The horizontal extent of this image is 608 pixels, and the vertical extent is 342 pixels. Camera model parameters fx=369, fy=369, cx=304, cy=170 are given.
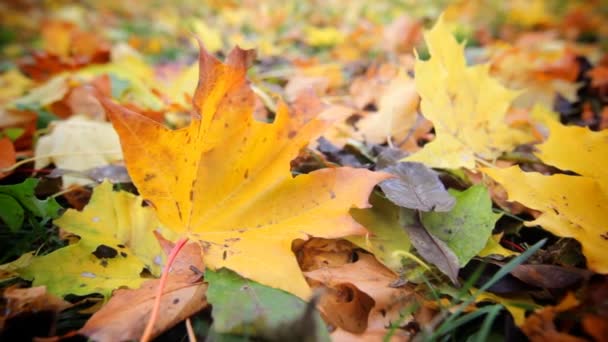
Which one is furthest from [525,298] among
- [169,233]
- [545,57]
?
[545,57]

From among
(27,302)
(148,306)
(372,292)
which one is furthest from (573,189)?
(27,302)

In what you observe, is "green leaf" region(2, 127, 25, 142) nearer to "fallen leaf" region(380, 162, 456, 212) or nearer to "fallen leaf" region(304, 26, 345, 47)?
"fallen leaf" region(380, 162, 456, 212)

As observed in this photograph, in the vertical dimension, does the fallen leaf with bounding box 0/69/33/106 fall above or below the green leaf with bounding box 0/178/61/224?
above

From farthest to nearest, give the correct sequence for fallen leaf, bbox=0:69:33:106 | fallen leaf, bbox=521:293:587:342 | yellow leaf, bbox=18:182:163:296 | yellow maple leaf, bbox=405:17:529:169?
fallen leaf, bbox=0:69:33:106
yellow maple leaf, bbox=405:17:529:169
yellow leaf, bbox=18:182:163:296
fallen leaf, bbox=521:293:587:342

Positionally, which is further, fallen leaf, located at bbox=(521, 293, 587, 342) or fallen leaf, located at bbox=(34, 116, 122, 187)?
fallen leaf, located at bbox=(34, 116, 122, 187)

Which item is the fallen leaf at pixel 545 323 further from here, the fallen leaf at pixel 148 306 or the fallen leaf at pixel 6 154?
the fallen leaf at pixel 6 154

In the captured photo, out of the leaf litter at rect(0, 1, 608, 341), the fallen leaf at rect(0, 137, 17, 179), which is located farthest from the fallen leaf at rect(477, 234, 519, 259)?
the fallen leaf at rect(0, 137, 17, 179)

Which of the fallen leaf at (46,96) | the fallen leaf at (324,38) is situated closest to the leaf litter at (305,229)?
the fallen leaf at (46,96)
